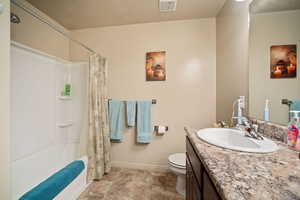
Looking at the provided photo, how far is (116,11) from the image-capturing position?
5.89 feet

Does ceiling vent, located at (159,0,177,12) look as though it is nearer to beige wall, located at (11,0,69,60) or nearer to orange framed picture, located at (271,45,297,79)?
orange framed picture, located at (271,45,297,79)

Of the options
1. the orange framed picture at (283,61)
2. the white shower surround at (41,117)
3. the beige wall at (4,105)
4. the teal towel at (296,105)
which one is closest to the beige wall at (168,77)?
the white shower surround at (41,117)

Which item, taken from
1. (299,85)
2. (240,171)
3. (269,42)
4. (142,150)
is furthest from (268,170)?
(142,150)

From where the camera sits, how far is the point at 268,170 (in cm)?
49

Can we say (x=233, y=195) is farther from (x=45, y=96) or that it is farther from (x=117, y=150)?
(x=45, y=96)

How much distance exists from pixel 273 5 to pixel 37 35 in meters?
2.65

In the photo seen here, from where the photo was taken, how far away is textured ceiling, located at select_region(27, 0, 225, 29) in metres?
1.63

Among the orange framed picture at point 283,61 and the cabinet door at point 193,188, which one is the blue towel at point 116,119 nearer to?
the cabinet door at point 193,188

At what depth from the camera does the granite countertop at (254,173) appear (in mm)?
355

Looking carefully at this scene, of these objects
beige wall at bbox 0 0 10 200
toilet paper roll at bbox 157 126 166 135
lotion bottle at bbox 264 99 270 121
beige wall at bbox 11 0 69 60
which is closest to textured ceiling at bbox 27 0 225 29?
beige wall at bbox 11 0 69 60

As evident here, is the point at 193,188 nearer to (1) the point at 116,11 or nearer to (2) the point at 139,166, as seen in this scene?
(2) the point at 139,166

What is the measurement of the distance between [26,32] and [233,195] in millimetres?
2506

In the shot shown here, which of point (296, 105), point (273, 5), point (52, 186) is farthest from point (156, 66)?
point (52, 186)

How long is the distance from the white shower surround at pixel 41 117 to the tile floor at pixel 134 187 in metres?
0.45
